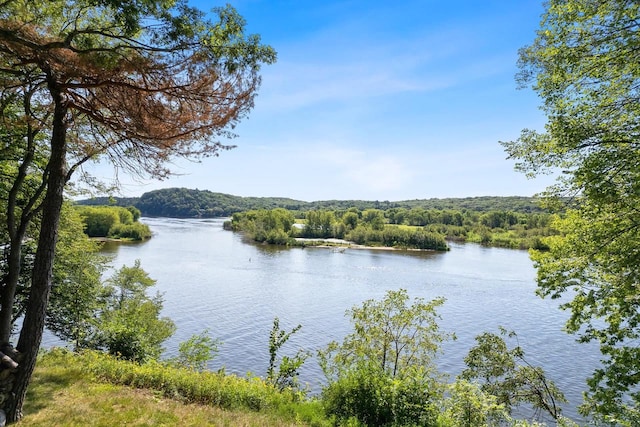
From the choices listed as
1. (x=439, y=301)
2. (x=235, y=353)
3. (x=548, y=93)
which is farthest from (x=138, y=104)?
(x=235, y=353)

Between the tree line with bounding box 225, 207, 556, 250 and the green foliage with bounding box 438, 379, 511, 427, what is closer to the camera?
the green foliage with bounding box 438, 379, 511, 427

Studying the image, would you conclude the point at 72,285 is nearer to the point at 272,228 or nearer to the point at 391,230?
the point at 272,228

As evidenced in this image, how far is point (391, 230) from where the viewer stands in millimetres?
92188

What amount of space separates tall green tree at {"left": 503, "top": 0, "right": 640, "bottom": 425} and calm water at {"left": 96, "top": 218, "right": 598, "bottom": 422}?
474 inches

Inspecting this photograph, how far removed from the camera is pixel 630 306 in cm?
649

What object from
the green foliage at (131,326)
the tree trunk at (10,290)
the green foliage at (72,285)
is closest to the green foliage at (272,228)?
the green foliage at (131,326)

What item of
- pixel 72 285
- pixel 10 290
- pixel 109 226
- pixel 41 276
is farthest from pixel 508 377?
pixel 109 226

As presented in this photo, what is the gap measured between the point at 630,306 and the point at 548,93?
3.92 metres

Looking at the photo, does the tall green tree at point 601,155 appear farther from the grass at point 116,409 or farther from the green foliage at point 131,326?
the green foliage at point 131,326

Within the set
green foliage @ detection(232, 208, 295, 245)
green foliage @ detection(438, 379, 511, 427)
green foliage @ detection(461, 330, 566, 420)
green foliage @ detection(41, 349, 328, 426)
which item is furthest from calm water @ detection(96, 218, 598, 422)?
green foliage @ detection(232, 208, 295, 245)

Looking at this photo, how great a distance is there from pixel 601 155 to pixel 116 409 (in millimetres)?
8765

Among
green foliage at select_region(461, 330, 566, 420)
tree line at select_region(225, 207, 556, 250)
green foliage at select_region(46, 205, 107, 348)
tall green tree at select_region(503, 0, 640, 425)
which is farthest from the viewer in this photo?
tree line at select_region(225, 207, 556, 250)

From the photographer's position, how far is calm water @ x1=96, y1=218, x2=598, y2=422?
2112 centimetres

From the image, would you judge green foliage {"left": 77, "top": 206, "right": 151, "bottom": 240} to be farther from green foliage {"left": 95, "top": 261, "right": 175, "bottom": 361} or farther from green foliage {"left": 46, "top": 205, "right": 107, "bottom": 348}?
green foliage {"left": 46, "top": 205, "right": 107, "bottom": 348}
